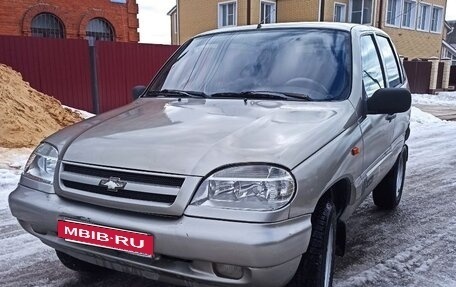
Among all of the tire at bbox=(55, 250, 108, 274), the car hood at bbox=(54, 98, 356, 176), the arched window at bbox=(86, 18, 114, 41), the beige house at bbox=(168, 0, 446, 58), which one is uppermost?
the beige house at bbox=(168, 0, 446, 58)

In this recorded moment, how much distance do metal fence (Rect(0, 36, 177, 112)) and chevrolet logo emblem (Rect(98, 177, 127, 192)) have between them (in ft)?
30.7

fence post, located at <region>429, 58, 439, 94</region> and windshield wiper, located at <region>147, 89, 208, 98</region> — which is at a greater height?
windshield wiper, located at <region>147, 89, 208, 98</region>

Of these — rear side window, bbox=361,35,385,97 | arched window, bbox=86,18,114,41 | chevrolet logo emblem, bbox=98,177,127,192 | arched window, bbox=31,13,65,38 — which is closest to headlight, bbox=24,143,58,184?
chevrolet logo emblem, bbox=98,177,127,192

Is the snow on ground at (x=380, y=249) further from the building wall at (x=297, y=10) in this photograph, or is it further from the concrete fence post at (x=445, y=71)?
the concrete fence post at (x=445, y=71)

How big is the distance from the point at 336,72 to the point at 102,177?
1.81 m

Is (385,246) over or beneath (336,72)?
beneath

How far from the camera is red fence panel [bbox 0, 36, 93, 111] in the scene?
34.1 ft

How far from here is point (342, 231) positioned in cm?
293

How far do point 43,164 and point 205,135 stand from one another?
3.38ft

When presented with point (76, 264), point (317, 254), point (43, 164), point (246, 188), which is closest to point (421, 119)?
point (317, 254)

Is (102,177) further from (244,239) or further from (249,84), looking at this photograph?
(249,84)

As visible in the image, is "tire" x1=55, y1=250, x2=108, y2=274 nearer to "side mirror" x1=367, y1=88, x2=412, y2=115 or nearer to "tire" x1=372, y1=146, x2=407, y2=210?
"side mirror" x1=367, y1=88, x2=412, y2=115

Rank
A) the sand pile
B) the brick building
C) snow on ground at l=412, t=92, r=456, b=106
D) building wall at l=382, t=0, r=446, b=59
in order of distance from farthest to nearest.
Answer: building wall at l=382, t=0, r=446, b=59, snow on ground at l=412, t=92, r=456, b=106, the brick building, the sand pile

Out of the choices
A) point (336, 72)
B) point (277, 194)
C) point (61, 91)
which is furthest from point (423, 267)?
point (61, 91)
